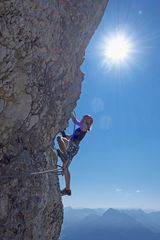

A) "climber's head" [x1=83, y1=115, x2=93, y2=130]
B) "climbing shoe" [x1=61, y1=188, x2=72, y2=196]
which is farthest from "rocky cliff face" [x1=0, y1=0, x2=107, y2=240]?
"climber's head" [x1=83, y1=115, x2=93, y2=130]

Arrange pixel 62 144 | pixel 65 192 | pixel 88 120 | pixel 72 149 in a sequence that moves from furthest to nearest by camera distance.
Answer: pixel 65 192 < pixel 62 144 < pixel 72 149 < pixel 88 120

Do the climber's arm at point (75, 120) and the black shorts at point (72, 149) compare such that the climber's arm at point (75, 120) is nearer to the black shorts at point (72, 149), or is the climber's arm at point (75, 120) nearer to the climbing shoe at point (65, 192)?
the black shorts at point (72, 149)

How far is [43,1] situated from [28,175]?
7.78 meters

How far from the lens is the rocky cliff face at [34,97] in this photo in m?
12.5

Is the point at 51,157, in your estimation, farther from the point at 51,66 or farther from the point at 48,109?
the point at 51,66

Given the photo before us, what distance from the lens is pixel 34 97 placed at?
549 inches

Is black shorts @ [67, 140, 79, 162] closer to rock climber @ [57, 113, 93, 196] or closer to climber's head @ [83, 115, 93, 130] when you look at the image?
rock climber @ [57, 113, 93, 196]

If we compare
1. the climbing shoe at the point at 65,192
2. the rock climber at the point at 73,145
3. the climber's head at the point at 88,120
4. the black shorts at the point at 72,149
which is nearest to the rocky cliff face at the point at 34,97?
the climbing shoe at the point at 65,192

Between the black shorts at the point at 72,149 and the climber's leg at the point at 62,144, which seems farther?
the climber's leg at the point at 62,144

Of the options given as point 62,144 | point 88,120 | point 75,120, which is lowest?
point 62,144

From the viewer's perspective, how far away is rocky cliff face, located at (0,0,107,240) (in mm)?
12469

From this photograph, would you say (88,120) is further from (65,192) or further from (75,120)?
(65,192)

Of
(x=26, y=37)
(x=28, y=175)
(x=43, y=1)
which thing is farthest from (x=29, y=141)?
(x=43, y=1)

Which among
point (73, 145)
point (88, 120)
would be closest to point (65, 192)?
point (73, 145)
